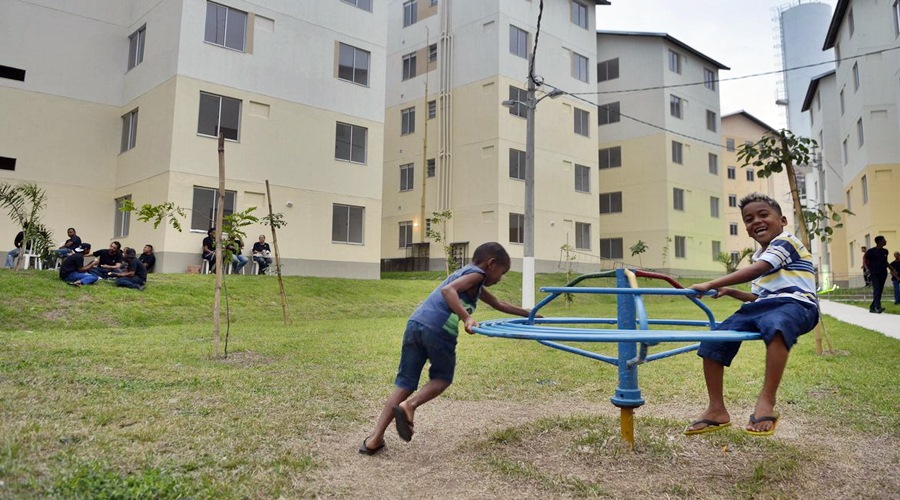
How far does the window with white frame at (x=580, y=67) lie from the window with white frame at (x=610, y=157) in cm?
651

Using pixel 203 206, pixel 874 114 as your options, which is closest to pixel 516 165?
pixel 203 206

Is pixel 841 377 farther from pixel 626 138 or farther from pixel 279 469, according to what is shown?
pixel 626 138

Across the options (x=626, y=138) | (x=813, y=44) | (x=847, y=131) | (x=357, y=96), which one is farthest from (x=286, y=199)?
(x=813, y=44)

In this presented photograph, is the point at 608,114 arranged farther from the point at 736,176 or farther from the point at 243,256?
the point at 243,256

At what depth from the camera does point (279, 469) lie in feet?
12.3

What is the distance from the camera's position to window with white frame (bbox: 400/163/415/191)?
33.3 m

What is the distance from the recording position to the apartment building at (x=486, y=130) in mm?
29859

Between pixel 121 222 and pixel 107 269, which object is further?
pixel 121 222

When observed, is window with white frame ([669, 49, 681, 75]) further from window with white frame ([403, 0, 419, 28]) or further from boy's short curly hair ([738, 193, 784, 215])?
boy's short curly hair ([738, 193, 784, 215])

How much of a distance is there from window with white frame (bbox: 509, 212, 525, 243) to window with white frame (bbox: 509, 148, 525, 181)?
188 centimetres

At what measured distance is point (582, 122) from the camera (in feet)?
111

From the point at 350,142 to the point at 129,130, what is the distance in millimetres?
7998

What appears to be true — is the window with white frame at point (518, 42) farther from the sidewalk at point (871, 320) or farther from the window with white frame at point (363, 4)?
the sidewalk at point (871, 320)

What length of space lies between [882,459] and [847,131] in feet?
108
